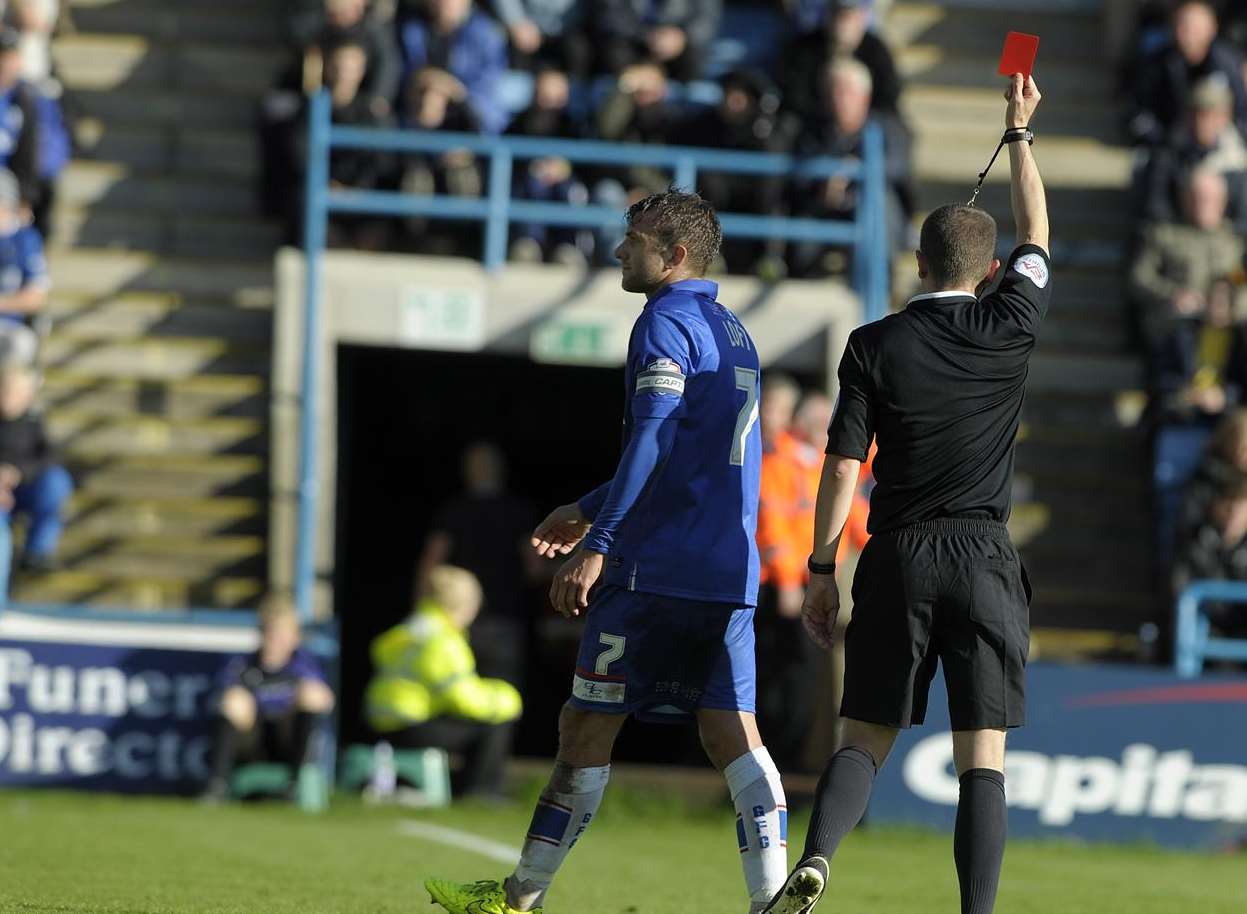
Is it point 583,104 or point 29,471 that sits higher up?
point 583,104

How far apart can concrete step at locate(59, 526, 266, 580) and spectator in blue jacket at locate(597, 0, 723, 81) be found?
4.28 metres

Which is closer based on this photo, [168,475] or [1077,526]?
[168,475]

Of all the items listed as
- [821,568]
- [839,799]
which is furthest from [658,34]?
[839,799]

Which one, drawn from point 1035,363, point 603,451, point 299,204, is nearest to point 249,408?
point 299,204

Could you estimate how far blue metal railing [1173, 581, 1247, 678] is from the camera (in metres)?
11.9

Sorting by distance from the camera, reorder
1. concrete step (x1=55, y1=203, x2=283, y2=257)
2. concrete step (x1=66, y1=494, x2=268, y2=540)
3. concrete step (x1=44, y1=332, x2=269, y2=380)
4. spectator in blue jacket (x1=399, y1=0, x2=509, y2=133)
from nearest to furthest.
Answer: concrete step (x1=66, y1=494, x2=268, y2=540), concrete step (x1=44, y1=332, x2=269, y2=380), spectator in blue jacket (x1=399, y1=0, x2=509, y2=133), concrete step (x1=55, y1=203, x2=283, y2=257)

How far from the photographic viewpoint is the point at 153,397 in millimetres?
14242

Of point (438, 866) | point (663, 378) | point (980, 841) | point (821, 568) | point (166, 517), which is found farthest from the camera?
point (166, 517)

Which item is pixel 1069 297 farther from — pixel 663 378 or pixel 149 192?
pixel 663 378

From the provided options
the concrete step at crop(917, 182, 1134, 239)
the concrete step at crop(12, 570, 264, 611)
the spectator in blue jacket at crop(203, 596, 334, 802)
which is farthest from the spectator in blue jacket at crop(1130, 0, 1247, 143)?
the spectator in blue jacket at crop(203, 596, 334, 802)

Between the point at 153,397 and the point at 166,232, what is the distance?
142 cm

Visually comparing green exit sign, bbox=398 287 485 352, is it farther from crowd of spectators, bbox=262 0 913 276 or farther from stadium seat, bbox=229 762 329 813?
stadium seat, bbox=229 762 329 813

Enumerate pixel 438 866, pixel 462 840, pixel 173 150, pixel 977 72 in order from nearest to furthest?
pixel 438 866
pixel 462 840
pixel 173 150
pixel 977 72

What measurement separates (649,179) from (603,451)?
3.56 metres
